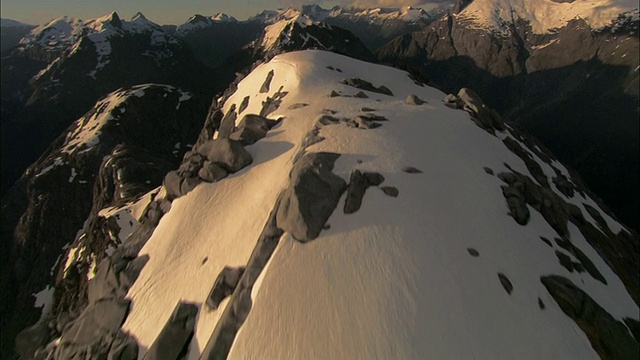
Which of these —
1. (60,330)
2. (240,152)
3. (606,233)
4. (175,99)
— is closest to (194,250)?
(240,152)

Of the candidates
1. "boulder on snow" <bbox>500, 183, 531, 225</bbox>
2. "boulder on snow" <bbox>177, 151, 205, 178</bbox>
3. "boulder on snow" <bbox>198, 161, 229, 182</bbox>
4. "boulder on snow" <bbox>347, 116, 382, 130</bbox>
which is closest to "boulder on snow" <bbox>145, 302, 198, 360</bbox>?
"boulder on snow" <bbox>198, 161, 229, 182</bbox>

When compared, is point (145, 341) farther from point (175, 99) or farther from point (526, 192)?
point (175, 99)

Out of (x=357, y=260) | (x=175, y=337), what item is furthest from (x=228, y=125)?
(x=357, y=260)

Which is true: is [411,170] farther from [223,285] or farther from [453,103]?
[453,103]

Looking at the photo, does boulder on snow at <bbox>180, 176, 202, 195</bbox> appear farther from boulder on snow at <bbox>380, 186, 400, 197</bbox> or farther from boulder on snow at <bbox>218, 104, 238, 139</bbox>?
boulder on snow at <bbox>218, 104, 238, 139</bbox>

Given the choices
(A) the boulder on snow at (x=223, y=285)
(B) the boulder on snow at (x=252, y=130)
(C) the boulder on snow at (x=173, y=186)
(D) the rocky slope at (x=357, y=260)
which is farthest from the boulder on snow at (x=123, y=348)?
(B) the boulder on snow at (x=252, y=130)
